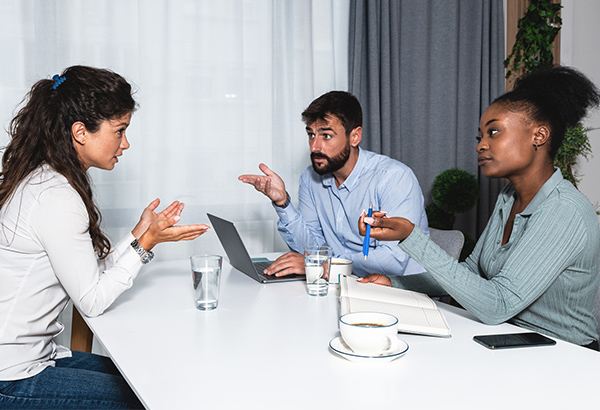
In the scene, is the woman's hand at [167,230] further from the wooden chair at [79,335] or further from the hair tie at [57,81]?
the wooden chair at [79,335]

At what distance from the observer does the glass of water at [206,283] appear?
1.37 metres


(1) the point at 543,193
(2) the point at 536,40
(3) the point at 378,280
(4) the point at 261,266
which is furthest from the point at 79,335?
(2) the point at 536,40

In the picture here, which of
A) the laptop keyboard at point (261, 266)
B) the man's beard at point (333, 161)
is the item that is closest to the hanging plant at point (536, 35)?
the man's beard at point (333, 161)

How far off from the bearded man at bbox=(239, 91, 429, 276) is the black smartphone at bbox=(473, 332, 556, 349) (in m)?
0.93

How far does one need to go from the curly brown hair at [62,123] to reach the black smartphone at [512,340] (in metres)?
0.96

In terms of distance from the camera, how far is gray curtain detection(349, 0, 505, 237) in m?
2.99

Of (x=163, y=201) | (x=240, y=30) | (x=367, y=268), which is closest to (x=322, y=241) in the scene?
(x=367, y=268)

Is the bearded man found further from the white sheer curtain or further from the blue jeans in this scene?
the blue jeans

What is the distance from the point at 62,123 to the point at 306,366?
3.01 ft

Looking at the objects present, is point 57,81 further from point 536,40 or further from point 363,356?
point 536,40

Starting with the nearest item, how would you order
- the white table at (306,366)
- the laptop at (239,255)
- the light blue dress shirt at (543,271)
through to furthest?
the white table at (306,366)
the light blue dress shirt at (543,271)
the laptop at (239,255)

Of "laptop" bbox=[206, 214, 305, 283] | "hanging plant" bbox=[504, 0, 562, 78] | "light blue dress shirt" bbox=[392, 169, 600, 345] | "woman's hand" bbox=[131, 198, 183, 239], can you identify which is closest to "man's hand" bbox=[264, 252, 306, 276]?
"laptop" bbox=[206, 214, 305, 283]

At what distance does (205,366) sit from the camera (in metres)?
0.99

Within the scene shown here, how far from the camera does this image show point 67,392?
1.21 m
